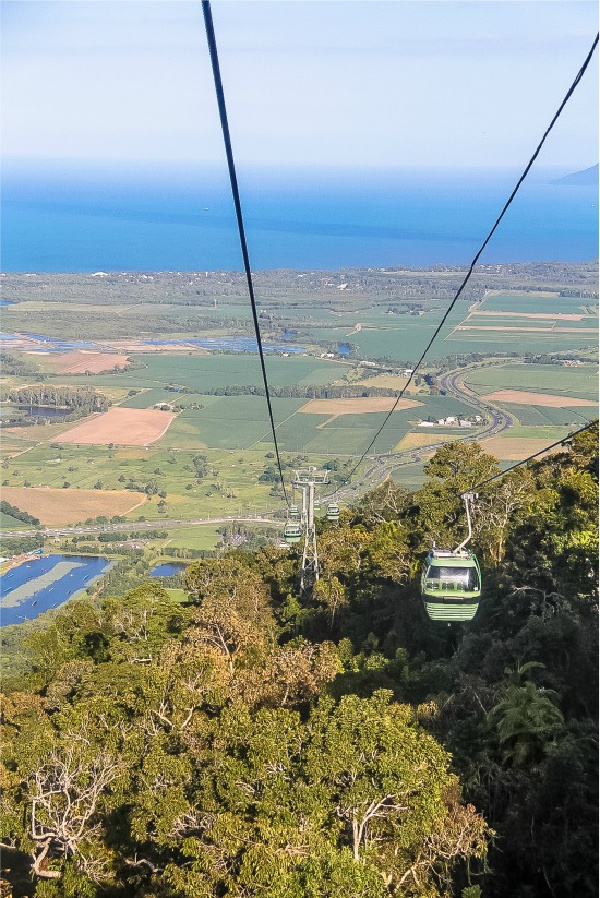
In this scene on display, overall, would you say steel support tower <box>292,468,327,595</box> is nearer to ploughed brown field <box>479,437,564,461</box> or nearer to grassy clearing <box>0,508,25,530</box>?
grassy clearing <box>0,508,25,530</box>

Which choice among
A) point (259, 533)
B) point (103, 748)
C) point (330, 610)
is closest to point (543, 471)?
point (330, 610)

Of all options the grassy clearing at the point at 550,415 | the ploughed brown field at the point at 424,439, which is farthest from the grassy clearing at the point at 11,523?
the grassy clearing at the point at 550,415

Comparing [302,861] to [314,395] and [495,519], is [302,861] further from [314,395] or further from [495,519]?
[314,395]

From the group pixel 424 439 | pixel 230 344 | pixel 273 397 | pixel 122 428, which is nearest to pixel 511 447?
pixel 424 439

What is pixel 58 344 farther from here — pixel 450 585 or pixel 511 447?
pixel 450 585

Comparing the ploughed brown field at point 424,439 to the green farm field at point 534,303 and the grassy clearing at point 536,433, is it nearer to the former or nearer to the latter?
the grassy clearing at point 536,433

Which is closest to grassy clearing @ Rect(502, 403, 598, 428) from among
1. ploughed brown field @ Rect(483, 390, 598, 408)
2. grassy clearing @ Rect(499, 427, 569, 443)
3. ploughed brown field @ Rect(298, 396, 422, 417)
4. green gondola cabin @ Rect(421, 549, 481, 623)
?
grassy clearing @ Rect(499, 427, 569, 443)

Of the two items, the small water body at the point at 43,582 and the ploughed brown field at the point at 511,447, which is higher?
the ploughed brown field at the point at 511,447

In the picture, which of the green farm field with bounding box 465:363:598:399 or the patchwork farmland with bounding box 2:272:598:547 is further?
the green farm field with bounding box 465:363:598:399
